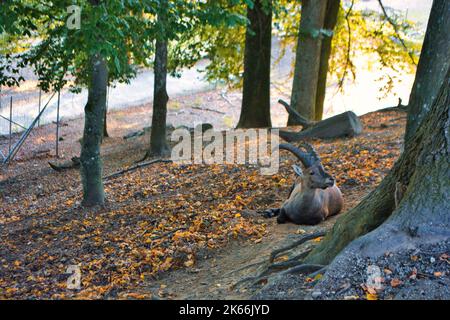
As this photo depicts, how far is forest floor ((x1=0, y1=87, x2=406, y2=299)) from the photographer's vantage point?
6934 mm

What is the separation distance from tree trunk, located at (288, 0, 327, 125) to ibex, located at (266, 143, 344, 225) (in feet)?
23.3

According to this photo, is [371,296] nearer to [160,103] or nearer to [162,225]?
[162,225]

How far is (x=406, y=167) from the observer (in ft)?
18.2

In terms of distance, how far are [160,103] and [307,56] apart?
445 centimetres

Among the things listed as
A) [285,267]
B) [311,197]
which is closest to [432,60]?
[311,197]

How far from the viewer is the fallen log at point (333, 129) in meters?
13.8

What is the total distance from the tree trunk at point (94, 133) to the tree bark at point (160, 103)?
13.6 feet

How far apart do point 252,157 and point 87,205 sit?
375 centimetres

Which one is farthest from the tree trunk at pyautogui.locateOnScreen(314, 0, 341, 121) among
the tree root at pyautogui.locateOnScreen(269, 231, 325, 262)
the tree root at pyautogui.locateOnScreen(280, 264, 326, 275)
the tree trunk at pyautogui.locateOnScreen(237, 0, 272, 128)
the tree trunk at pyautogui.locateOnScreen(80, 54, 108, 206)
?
the tree root at pyautogui.locateOnScreen(280, 264, 326, 275)

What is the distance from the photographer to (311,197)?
8.59 m

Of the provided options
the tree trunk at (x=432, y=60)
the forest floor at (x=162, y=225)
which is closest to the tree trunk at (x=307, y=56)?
the forest floor at (x=162, y=225)
